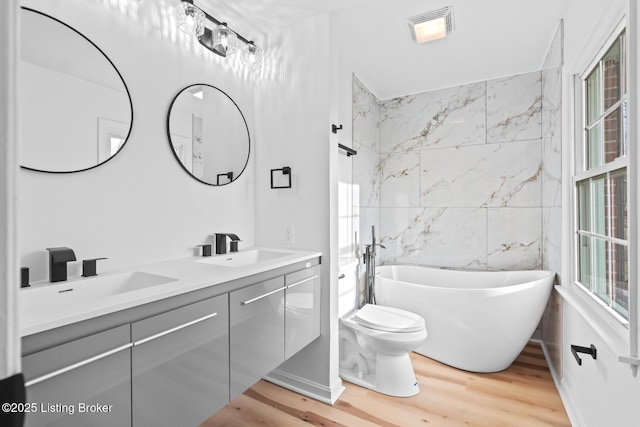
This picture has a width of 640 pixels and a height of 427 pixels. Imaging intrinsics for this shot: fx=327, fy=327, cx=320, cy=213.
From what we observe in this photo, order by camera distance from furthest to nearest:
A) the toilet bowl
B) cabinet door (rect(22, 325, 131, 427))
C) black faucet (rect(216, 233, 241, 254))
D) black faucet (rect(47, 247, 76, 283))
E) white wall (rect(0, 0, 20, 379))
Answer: the toilet bowl, black faucet (rect(216, 233, 241, 254)), black faucet (rect(47, 247, 76, 283)), cabinet door (rect(22, 325, 131, 427)), white wall (rect(0, 0, 20, 379))

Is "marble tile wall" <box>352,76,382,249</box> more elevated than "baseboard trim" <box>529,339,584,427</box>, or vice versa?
"marble tile wall" <box>352,76,382,249</box>

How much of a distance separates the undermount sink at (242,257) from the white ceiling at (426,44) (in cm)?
154

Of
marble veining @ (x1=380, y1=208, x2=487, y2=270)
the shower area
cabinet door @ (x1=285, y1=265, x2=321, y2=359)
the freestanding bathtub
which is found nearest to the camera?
cabinet door @ (x1=285, y1=265, x2=321, y2=359)

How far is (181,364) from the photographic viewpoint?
1.23 m

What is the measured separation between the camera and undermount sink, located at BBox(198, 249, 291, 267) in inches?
76.5

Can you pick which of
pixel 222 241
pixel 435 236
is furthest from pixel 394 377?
pixel 435 236

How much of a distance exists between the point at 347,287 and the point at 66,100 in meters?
2.12

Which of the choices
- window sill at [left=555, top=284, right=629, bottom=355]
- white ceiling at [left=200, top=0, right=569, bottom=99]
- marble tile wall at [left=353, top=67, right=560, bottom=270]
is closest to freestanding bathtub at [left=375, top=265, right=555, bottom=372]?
window sill at [left=555, top=284, right=629, bottom=355]

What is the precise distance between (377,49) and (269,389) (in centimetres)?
271

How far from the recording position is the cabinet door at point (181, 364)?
3.64ft

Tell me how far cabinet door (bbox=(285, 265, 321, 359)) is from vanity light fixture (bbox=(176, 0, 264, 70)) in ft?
4.66

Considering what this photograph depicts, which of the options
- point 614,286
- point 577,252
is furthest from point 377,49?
point 614,286

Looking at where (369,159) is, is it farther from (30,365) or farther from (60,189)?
(30,365)

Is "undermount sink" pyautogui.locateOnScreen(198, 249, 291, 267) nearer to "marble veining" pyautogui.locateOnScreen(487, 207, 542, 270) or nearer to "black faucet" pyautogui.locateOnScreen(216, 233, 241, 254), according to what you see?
"black faucet" pyautogui.locateOnScreen(216, 233, 241, 254)
